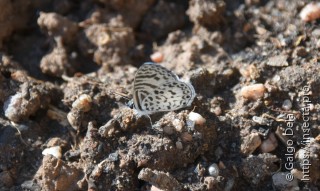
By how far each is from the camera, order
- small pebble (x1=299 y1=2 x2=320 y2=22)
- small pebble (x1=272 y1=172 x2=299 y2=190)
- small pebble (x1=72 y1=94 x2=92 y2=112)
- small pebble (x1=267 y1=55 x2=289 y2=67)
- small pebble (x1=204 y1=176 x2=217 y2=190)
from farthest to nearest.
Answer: small pebble (x1=299 y1=2 x2=320 y2=22)
small pebble (x1=267 y1=55 x2=289 y2=67)
small pebble (x1=72 y1=94 x2=92 y2=112)
small pebble (x1=272 y1=172 x2=299 y2=190)
small pebble (x1=204 y1=176 x2=217 y2=190)

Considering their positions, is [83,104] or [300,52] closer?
[83,104]

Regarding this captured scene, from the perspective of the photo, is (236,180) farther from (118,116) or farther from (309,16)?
(309,16)

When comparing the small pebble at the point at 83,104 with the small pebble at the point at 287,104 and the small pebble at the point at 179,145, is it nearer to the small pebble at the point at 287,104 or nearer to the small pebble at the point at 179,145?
the small pebble at the point at 179,145

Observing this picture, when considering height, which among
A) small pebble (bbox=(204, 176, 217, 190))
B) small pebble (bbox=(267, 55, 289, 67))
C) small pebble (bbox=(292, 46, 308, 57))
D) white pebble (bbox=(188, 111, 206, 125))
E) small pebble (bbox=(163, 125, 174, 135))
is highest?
small pebble (bbox=(292, 46, 308, 57))

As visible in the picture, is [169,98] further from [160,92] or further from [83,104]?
[83,104]

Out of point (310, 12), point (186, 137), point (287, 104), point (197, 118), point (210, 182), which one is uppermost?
point (310, 12)

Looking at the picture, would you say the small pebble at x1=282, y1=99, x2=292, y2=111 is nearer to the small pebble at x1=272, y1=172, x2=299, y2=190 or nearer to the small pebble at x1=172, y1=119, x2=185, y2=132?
the small pebble at x1=272, y1=172, x2=299, y2=190

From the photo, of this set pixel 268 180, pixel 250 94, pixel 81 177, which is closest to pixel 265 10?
pixel 250 94

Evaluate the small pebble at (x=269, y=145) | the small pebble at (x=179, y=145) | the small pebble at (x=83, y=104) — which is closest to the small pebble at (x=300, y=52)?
the small pebble at (x=269, y=145)

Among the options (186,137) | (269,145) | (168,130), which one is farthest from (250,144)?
(168,130)

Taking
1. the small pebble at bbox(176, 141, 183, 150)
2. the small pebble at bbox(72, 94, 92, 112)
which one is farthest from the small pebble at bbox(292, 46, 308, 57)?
the small pebble at bbox(72, 94, 92, 112)
